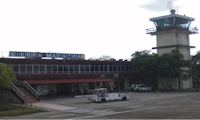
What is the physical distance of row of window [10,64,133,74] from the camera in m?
Answer: 46.8

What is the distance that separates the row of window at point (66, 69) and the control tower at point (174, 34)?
28.9 ft

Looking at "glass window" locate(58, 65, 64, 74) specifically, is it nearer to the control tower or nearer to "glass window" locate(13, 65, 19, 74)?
"glass window" locate(13, 65, 19, 74)

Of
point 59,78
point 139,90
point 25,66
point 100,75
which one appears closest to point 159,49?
point 139,90

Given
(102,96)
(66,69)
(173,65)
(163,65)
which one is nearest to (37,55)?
(66,69)

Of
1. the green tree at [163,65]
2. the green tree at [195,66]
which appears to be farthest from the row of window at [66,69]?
the green tree at [195,66]

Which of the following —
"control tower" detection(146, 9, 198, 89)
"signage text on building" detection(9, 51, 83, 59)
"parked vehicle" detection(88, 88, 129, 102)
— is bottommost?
"parked vehicle" detection(88, 88, 129, 102)

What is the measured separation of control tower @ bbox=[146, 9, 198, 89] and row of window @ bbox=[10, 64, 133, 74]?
346 inches

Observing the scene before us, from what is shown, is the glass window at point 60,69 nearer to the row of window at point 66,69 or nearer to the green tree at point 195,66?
the row of window at point 66,69

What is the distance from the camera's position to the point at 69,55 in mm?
54281

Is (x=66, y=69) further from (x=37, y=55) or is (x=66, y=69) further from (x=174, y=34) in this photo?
(x=174, y=34)

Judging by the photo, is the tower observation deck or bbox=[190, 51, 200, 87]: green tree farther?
the tower observation deck

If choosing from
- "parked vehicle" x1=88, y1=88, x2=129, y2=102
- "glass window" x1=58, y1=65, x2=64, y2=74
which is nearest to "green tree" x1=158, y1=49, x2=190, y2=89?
"glass window" x1=58, y1=65, x2=64, y2=74

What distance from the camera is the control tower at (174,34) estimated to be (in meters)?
60.0

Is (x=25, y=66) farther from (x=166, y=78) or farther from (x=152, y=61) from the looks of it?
(x=166, y=78)
